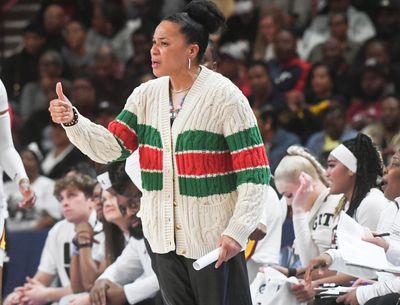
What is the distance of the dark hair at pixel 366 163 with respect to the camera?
7.48 metres

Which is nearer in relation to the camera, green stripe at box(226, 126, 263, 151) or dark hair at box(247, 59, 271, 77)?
green stripe at box(226, 126, 263, 151)

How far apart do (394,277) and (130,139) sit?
1655 mm

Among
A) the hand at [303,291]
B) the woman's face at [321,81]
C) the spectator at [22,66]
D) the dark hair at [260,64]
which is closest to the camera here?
the hand at [303,291]

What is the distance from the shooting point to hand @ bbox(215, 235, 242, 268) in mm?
5793

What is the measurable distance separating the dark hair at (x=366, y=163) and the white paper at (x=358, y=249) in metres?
1.05

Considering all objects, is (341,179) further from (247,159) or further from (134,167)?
(247,159)

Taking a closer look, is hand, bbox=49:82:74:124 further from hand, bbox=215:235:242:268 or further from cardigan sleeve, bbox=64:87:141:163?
hand, bbox=215:235:242:268

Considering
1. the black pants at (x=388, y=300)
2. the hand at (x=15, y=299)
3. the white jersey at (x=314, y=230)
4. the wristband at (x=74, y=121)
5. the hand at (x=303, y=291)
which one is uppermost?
the wristband at (x=74, y=121)

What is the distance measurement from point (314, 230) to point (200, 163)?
183 cm

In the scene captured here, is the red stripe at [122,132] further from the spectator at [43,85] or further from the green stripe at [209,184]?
the spectator at [43,85]

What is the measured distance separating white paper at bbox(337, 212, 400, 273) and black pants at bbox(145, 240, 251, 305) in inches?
21.0

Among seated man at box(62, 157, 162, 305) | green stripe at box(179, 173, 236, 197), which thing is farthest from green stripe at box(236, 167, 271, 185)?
seated man at box(62, 157, 162, 305)

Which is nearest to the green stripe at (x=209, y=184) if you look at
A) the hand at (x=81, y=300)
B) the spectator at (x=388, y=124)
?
the hand at (x=81, y=300)

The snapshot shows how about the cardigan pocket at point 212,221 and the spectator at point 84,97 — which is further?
the spectator at point 84,97
